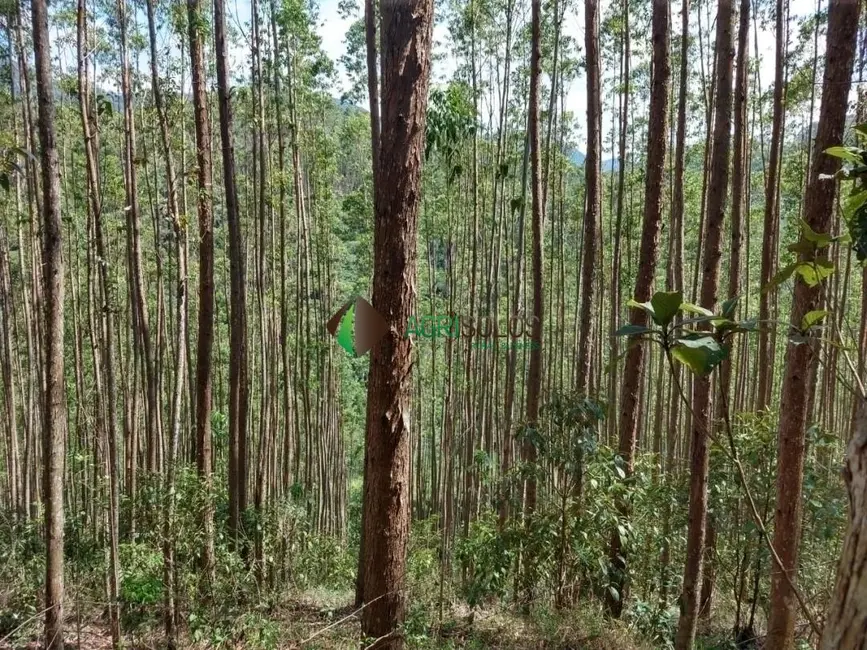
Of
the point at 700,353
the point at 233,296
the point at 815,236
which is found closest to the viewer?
the point at 700,353

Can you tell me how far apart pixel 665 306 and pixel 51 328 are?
11.2 feet

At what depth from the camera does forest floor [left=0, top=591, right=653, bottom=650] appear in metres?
3.33

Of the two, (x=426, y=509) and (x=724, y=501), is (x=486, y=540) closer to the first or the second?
(x=724, y=501)

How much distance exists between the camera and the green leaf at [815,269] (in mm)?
1305

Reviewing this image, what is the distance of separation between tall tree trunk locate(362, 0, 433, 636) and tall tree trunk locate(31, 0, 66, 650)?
6.58 ft

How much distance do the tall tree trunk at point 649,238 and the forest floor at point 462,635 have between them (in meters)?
0.30

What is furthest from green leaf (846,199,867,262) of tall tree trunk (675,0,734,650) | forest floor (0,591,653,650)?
forest floor (0,591,653,650)

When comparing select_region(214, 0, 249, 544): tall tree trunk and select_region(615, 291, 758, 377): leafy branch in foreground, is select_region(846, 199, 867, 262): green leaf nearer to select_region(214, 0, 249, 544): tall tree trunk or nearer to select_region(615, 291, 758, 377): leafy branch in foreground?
select_region(615, 291, 758, 377): leafy branch in foreground

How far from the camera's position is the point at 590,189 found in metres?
4.44

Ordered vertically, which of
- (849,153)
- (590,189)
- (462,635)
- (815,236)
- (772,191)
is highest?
(772,191)

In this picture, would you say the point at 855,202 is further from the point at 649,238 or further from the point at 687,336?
the point at 649,238

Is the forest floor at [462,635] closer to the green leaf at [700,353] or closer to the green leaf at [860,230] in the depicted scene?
the green leaf at [700,353]

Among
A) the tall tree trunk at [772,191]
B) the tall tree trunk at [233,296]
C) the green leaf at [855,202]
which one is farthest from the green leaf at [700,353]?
the tall tree trunk at [772,191]

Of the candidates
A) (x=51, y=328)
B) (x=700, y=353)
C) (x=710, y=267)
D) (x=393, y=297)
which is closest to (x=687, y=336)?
(x=700, y=353)
